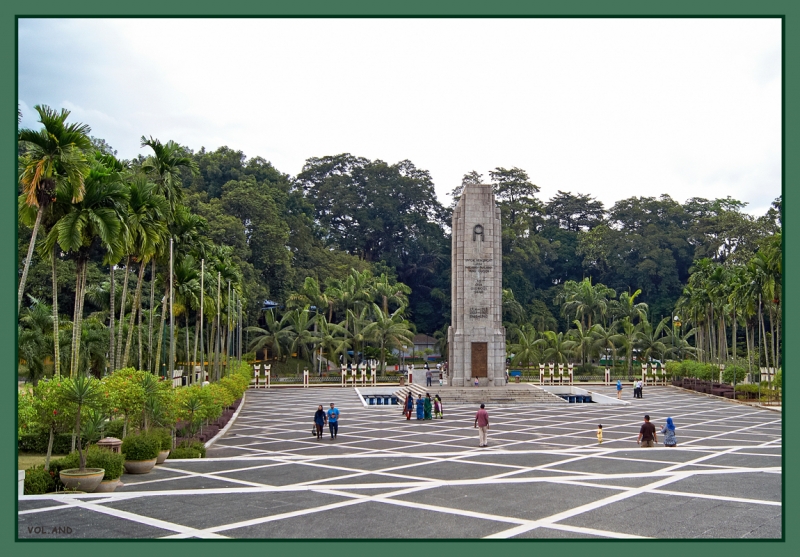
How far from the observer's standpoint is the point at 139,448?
1716cm

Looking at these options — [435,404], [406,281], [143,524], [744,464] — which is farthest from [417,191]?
[143,524]

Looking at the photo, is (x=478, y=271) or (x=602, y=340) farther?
(x=602, y=340)

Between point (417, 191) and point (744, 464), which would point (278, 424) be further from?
point (417, 191)

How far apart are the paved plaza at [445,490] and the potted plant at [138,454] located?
41cm

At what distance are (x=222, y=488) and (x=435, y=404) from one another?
60.6 ft

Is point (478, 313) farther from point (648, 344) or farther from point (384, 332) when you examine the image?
point (648, 344)

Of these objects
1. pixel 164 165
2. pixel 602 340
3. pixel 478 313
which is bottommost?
pixel 602 340

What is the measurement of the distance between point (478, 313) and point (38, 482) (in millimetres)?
35139

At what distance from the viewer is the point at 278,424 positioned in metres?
30.7

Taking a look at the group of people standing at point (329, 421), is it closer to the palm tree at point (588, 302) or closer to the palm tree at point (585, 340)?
the palm tree at point (585, 340)

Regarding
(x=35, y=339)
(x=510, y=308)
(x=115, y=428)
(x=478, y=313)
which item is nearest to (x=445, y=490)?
(x=115, y=428)

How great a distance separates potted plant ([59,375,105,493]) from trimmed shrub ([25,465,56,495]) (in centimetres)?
25

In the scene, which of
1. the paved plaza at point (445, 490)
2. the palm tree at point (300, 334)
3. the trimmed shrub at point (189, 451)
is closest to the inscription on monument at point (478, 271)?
the palm tree at point (300, 334)

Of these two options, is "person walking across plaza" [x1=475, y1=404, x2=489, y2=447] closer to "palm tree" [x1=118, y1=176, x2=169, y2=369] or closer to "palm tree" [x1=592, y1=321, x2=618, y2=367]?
"palm tree" [x1=118, y1=176, x2=169, y2=369]
